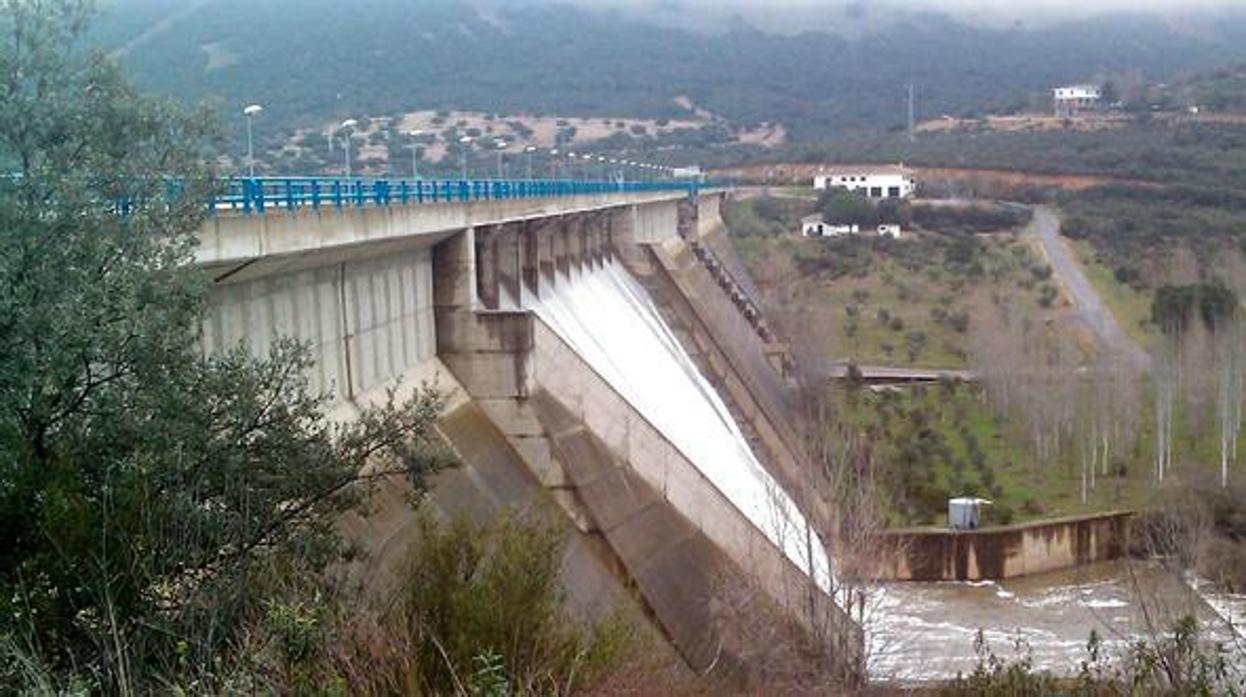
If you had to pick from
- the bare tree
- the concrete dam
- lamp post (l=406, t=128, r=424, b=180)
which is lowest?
the bare tree

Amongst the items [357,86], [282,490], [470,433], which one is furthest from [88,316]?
[357,86]

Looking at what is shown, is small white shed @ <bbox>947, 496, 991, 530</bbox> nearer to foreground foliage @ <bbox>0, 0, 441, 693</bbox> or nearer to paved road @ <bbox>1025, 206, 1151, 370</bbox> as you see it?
paved road @ <bbox>1025, 206, 1151, 370</bbox>

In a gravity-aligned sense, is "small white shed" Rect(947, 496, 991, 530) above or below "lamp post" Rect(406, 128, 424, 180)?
below

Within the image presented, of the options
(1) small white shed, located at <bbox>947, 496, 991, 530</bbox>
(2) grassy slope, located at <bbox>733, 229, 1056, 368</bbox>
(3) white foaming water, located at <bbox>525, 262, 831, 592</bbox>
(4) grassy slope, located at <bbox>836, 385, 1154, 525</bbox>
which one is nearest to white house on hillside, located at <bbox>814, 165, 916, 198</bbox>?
(2) grassy slope, located at <bbox>733, 229, 1056, 368</bbox>

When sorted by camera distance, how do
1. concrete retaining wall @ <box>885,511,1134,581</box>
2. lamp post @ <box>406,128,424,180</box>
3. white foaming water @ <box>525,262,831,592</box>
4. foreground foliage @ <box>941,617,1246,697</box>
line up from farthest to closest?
1. concrete retaining wall @ <box>885,511,1134,581</box>
2. lamp post @ <box>406,128,424,180</box>
3. white foaming water @ <box>525,262,831,592</box>
4. foreground foliage @ <box>941,617,1246,697</box>

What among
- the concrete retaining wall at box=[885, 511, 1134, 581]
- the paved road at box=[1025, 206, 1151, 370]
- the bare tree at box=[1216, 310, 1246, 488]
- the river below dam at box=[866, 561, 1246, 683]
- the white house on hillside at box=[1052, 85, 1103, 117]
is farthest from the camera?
the white house on hillside at box=[1052, 85, 1103, 117]

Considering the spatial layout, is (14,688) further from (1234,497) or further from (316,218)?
(1234,497)

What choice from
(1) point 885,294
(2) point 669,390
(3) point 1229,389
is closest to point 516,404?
(2) point 669,390

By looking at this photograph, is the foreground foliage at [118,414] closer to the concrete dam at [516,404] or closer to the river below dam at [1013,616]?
the concrete dam at [516,404]

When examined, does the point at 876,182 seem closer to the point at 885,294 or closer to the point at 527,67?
the point at 885,294
